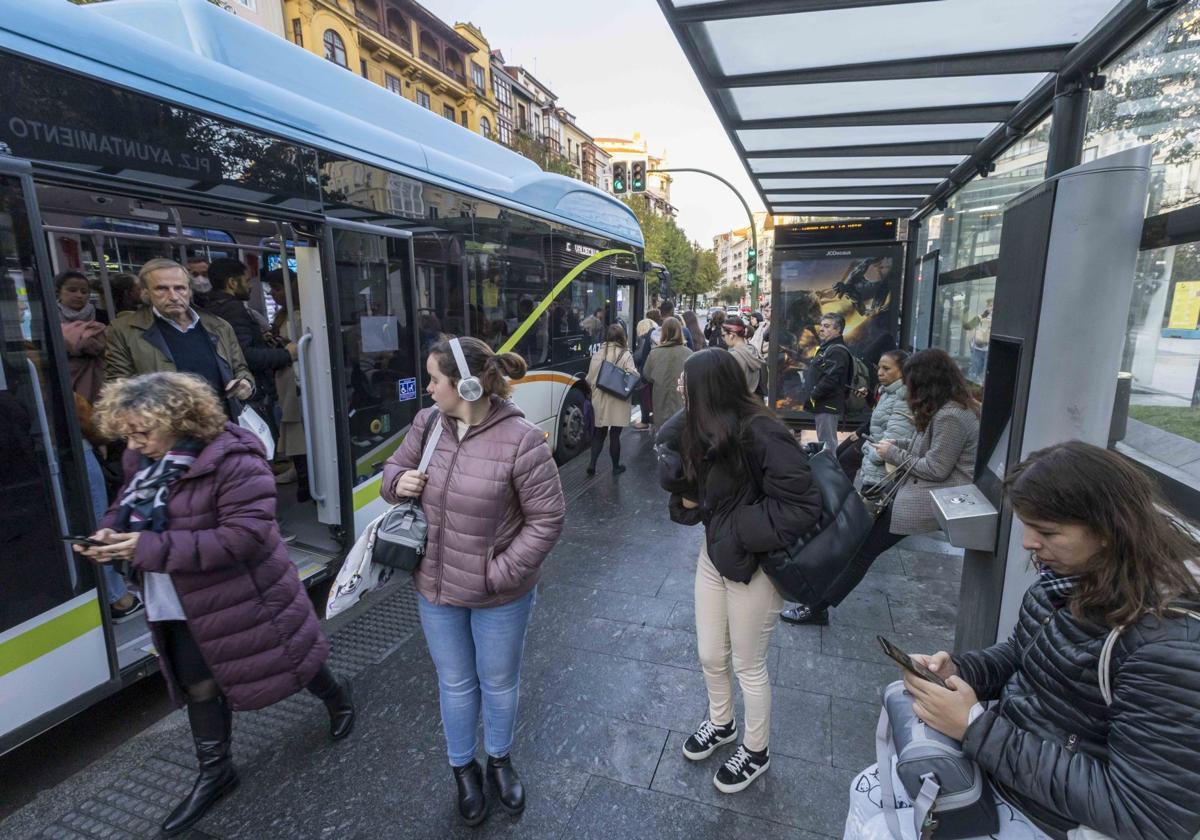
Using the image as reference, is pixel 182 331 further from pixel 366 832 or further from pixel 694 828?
pixel 694 828

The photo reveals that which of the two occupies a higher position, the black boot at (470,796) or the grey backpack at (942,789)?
the grey backpack at (942,789)

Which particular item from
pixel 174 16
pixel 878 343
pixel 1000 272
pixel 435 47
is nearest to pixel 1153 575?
pixel 1000 272

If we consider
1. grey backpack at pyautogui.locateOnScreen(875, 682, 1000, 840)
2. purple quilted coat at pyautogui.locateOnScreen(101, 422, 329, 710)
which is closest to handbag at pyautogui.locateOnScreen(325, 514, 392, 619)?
purple quilted coat at pyautogui.locateOnScreen(101, 422, 329, 710)

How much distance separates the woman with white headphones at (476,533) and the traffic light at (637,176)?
606 inches

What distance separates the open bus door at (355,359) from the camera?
400cm

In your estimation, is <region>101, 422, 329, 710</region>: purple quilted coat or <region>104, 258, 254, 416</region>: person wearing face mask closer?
<region>101, 422, 329, 710</region>: purple quilted coat

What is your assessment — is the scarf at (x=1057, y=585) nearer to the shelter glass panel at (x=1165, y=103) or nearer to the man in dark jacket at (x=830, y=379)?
the shelter glass panel at (x=1165, y=103)

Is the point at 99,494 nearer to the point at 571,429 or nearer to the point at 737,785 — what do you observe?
the point at 737,785

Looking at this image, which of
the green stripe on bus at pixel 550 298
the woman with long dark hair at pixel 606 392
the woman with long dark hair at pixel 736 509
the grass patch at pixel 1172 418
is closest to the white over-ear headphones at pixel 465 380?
the woman with long dark hair at pixel 736 509

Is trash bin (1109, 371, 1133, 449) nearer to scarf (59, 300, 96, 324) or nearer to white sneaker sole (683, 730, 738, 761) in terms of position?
white sneaker sole (683, 730, 738, 761)

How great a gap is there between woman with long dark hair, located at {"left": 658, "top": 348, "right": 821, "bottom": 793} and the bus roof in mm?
2888

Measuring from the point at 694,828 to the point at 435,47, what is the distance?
38.6 meters

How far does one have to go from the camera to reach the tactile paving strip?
8.00ft

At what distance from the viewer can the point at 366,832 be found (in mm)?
2371
